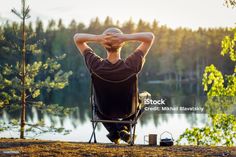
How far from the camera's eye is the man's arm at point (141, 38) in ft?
25.0

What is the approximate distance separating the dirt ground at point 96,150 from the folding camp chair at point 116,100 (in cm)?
110

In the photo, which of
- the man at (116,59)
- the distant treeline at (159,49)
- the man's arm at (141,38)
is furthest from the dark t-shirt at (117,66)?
the distant treeline at (159,49)

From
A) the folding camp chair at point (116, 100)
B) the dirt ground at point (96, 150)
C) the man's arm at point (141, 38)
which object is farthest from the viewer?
the folding camp chair at point (116, 100)

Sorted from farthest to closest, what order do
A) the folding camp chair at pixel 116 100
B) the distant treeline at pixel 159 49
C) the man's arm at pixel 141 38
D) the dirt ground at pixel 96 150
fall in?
the distant treeline at pixel 159 49
the folding camp chair at pixel 116 100
the man's arm at pixel 141 38
the dirt ground at pixel 96 150

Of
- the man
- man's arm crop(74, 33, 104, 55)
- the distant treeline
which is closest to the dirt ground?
the man

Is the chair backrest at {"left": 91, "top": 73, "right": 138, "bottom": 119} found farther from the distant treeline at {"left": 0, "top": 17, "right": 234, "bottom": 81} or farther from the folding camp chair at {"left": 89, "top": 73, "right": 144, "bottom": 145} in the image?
the distant treeline at {"left": 0, "top": 17, "right": 234, "bottom": 81}

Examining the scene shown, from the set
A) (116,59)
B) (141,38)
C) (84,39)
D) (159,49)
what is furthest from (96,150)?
(159,49)

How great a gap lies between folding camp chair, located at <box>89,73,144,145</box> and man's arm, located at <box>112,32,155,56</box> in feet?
1.58

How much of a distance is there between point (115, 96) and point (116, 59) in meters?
0.59

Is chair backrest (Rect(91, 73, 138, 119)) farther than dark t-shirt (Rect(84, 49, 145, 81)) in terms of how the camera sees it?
Yes

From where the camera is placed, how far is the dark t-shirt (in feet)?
25.1

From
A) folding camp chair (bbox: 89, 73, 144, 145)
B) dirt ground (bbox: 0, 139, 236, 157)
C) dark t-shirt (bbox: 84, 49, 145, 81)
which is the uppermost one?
dark t-shirt (bbox: 84, 49, 145, 81)

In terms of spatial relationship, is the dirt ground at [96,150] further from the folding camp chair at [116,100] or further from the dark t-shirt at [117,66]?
the dark t-shirt at [117,66]

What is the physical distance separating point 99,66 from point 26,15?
28.0 ft
